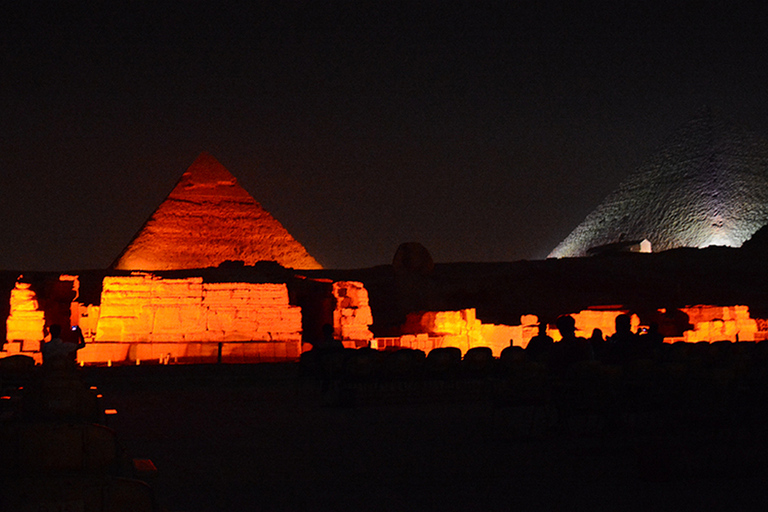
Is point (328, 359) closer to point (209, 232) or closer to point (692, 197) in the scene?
point (209, 232)

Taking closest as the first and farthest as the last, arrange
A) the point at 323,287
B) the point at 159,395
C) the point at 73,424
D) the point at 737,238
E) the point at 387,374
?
the point at 73,424
the point at 387,374
the point at 159,395
the point at 323,287
the point at 737,238

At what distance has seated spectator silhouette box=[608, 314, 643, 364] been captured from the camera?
6773 mm

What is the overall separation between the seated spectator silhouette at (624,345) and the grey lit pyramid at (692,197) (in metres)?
63.0

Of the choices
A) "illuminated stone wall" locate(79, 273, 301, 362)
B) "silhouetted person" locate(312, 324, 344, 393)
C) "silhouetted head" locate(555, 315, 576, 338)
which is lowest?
"silhouetted person" locate(312, 324, 344, 393)

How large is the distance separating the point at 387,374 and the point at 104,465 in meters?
6.32

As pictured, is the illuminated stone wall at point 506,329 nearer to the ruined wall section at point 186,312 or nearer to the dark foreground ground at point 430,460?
the ruined wall section at point 186,312

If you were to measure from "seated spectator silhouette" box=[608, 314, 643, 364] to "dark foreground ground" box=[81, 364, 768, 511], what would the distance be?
54 cm

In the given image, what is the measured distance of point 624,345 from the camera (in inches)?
271

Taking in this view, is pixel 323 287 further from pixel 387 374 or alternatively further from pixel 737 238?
pixel 737 238

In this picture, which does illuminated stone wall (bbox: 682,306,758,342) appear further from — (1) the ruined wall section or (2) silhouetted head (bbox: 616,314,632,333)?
(2) silhouetted head (bbox: 616,314,632,333)

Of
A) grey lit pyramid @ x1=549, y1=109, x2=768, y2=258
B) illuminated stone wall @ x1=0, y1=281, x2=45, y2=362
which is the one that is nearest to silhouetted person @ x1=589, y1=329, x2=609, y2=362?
illuminated stone wall @ x1=0, y1=281, x2=45, y2=362

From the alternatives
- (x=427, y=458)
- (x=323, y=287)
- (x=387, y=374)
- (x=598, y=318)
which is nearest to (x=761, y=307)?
(x=598, y=318)

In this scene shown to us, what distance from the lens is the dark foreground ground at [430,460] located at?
397 cm

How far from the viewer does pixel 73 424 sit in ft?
7.13
